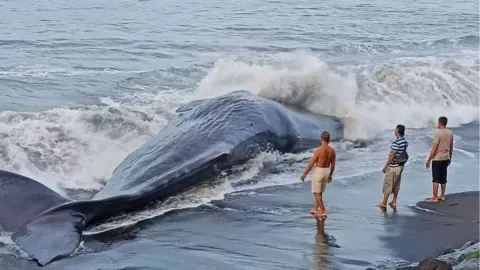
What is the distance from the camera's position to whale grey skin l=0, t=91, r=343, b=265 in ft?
30.9

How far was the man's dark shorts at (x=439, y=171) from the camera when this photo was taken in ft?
43.1

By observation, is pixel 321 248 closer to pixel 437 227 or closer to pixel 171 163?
pixel 437 227

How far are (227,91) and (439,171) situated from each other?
25.9ft

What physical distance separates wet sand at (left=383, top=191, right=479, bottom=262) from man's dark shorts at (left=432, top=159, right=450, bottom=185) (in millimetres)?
293

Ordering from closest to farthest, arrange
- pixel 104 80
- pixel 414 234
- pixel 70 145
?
pixel 414 234, pixel 70 145, pixel 104 80

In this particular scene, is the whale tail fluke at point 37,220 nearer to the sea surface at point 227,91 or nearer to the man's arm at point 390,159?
the sea surface at point 227,91

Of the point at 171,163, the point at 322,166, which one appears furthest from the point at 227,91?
the point at 171,163

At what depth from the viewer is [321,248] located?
1011 centimetres

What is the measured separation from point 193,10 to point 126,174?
34912mm

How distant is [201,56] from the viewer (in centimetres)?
2889

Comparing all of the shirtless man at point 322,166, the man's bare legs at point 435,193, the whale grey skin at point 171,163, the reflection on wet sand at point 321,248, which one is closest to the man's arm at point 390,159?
the man's bare legs at point 435,193

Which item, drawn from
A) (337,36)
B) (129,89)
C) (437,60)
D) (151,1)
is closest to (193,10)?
(151,1)

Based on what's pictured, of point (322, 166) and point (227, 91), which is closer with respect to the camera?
point (322, 166)

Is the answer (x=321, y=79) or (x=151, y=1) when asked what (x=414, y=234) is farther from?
(x=151, y=1)
